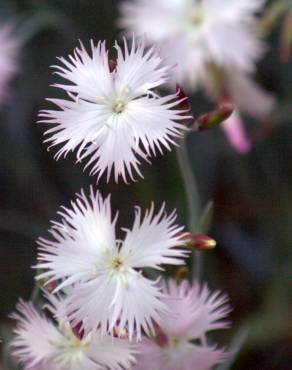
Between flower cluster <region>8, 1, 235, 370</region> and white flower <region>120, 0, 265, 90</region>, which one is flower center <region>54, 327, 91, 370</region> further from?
white flower <region>120, 0, 265, 90</region>

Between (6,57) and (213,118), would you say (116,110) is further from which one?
(6,57)

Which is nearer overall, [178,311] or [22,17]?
[178,311]

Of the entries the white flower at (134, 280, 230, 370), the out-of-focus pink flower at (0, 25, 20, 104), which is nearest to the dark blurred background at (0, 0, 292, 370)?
the out-of-focus pink flower at (0, 25, 20, 104)

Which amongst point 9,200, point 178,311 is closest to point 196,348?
point 178,311

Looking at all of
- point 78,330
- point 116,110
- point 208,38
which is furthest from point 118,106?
point 208,38

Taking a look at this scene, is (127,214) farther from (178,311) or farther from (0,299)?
(178,311)
